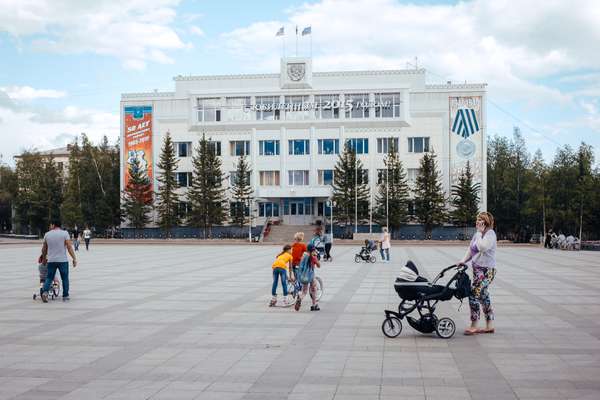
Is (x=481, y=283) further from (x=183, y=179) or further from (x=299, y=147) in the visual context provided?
(x=183, y=179)

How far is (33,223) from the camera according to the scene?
80.0 m

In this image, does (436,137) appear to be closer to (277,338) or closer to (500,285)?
(500,285)

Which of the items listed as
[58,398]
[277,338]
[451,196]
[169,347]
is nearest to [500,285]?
[277,338]

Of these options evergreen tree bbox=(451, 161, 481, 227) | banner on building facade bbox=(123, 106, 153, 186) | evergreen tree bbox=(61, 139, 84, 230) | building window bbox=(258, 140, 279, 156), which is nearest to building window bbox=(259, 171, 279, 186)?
building window bbox=(258, 140, 279, 156)

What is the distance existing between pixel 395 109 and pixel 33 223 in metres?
47.9

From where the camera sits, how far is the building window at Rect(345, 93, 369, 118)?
63.7 meters

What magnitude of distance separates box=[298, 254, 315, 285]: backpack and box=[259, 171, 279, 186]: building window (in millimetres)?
52566

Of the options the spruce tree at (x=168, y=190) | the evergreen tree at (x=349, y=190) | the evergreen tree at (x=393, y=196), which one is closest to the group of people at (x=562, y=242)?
the evergreen tree at (x=393, y=196)

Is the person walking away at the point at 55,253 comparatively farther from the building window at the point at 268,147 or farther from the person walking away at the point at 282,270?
the building window at the point at 268,147

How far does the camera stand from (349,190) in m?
61.3

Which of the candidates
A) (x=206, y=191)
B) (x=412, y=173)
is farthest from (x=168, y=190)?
(x=412, y=173)

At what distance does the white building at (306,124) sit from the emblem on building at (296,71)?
10 centimetres

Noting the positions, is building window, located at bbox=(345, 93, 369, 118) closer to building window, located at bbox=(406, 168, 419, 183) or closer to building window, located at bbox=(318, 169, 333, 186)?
building window, located at bbox=(318, 169, 333, 186)

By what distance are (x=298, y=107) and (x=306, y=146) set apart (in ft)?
13.3
